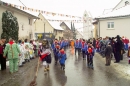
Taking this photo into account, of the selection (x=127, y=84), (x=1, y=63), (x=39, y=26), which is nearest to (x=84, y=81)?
(x=127, y=84)

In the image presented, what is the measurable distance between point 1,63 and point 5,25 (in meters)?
7.80

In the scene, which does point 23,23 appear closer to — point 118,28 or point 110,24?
point 110,24

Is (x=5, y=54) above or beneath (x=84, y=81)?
above

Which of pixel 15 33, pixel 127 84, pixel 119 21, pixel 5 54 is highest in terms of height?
pixel 119 21

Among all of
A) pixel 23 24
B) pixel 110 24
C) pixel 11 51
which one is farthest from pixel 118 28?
pixel 11 51

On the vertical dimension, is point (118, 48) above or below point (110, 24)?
below

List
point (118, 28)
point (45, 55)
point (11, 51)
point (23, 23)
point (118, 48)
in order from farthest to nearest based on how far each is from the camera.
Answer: point (118, 28)
point (23, 23)
point (118, 48)
point (45, 55)
point (11, 51)

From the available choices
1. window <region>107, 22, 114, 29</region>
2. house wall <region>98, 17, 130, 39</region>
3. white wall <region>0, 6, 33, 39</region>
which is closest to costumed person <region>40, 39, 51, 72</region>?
white wall <region>0, 6, 33, 39</region>

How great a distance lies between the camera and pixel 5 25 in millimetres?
18719

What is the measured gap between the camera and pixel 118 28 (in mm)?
29609

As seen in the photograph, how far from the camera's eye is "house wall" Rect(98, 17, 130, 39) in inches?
1129

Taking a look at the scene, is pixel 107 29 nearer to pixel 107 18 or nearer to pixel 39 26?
pixel 107 18

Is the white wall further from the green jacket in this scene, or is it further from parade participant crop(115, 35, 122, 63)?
parade participant crop(115, 35, 122, 63)

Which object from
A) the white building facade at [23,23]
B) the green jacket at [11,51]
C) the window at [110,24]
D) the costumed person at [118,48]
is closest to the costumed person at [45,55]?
the green jacket at [11,51]
